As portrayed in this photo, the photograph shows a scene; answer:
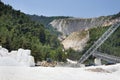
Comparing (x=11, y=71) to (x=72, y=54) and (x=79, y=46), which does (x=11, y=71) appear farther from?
(x=79, y=46)

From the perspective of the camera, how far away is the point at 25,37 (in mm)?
84438

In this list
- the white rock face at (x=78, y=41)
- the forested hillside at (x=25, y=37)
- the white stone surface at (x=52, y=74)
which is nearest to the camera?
the white stone surface at (x=52, y=74)

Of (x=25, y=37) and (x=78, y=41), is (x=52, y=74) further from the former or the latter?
(x=78, y=41)

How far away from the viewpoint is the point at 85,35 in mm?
121125

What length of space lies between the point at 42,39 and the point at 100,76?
87163 mm

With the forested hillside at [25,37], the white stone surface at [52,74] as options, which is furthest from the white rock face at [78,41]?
the white stone surface at [52,74]

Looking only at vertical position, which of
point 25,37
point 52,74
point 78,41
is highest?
point 52,74

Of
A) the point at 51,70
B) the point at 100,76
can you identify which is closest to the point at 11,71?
the point at 51,70

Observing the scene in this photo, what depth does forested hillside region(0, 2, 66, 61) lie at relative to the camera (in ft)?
215

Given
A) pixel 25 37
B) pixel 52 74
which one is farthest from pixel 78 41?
pixel 52 74

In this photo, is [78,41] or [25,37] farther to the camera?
[78,41]

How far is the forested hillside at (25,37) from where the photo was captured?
6548cm

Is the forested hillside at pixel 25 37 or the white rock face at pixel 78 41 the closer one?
the forested hillside at pixel 25 37

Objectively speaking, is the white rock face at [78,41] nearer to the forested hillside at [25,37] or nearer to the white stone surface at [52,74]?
the forested hillside at [25,37]
